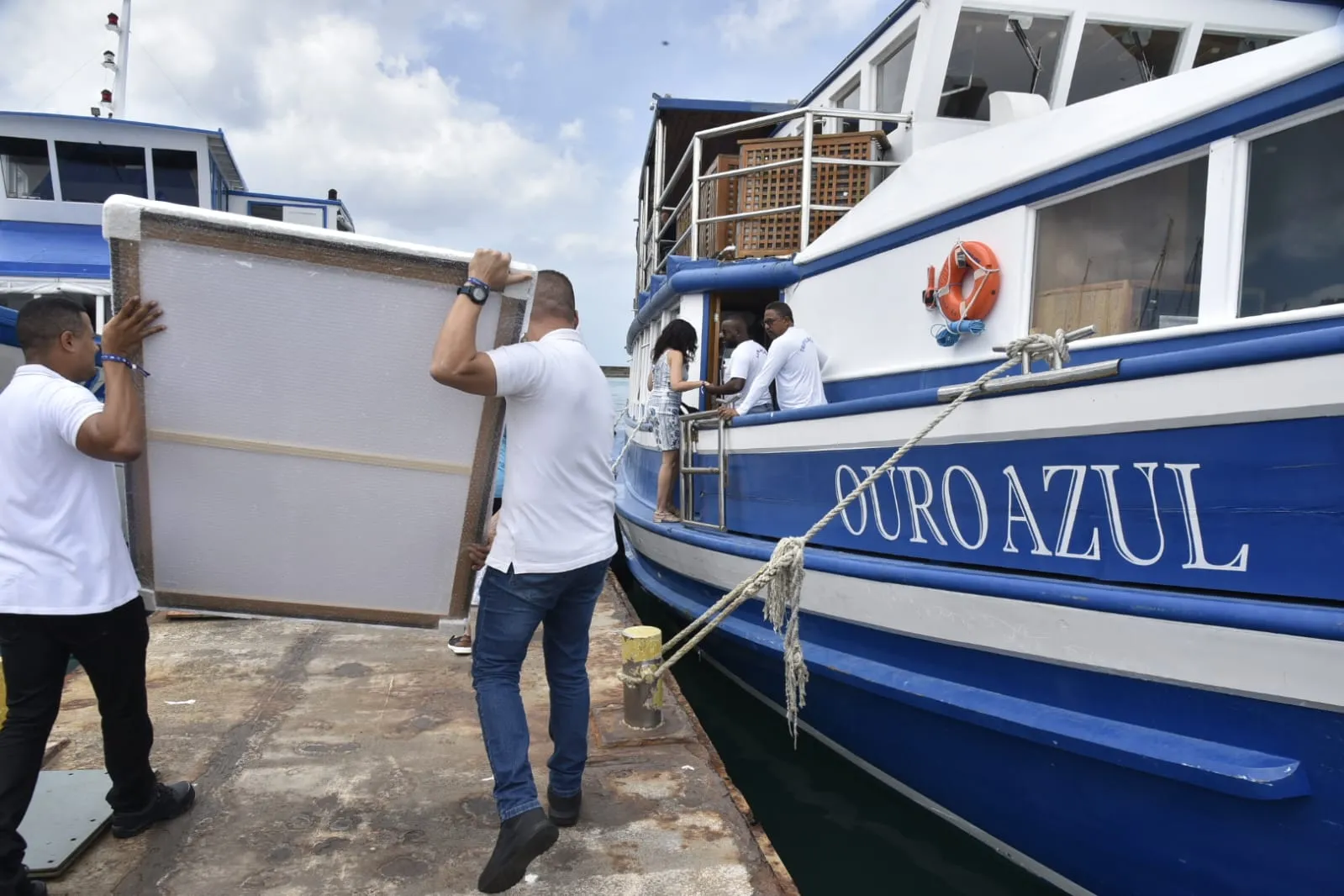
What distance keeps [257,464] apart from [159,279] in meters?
0.57

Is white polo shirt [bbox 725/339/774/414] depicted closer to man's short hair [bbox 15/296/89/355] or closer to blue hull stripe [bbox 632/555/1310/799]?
blue hull stripe [bbox 632/555/1310/799]

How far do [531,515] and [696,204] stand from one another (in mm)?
4307

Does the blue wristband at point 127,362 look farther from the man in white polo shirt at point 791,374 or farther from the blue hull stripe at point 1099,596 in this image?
the man in white polo shirt at point 791,374

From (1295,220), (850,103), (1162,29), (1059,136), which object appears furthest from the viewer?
(850,103)

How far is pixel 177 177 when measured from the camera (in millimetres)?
13141

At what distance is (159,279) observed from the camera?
Answer: 2270 mm

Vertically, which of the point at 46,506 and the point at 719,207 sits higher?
the point at 719,207

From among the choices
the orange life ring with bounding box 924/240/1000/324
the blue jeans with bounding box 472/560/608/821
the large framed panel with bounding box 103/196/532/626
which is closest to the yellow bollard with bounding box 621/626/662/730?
the blue jeans with bounding box 472/560/608/821

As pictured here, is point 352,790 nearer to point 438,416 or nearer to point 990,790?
point 438,416

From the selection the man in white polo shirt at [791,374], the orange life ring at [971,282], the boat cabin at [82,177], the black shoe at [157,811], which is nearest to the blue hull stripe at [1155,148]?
the orange life ring at [971,282]

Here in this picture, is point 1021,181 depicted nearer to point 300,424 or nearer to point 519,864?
point 300,424

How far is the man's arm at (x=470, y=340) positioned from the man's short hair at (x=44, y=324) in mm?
1031

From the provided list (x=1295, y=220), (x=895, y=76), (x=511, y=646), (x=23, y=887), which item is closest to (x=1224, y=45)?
(x=895, y=76)

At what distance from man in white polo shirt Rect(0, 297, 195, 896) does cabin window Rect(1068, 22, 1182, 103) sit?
5460mm
